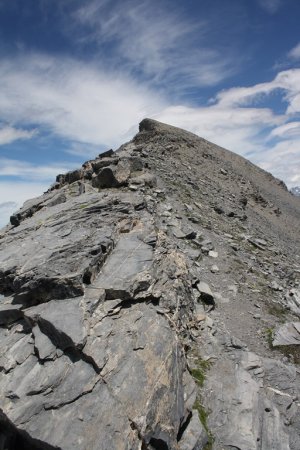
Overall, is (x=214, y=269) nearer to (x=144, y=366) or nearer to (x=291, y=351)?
(x=291, y=351)

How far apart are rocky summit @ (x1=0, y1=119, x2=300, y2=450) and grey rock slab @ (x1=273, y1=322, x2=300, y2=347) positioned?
0.05 metres

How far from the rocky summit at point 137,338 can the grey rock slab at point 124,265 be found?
0.23 ft

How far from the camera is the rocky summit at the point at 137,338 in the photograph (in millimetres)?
9633

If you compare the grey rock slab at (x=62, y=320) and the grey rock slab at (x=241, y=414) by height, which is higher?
the grey rock slab at (x=62, y=320)

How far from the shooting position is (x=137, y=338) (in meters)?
11.5

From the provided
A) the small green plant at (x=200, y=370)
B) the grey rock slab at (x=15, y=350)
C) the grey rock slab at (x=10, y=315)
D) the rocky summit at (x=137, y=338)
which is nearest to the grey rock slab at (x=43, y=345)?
the rocky summit at (x=137, y=338)

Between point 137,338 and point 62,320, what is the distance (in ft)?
8.12

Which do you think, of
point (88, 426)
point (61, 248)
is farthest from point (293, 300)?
point (88, 426)

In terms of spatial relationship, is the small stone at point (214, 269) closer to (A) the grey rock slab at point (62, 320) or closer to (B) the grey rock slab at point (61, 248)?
(B) the grey rock slab at point (61, 248)

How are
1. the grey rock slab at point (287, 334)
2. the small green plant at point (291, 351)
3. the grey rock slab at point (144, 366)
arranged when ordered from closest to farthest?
the grey rock slab at point (144, 366) < the small green plant at point (291, 351) < the grey rock slab at point (287, 334)

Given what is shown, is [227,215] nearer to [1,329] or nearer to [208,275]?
[208,275]

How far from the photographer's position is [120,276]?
14.1 metres

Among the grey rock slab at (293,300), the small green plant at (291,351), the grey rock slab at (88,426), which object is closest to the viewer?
the grey rock slab at (88,426)

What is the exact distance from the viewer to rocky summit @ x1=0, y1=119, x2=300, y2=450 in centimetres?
963
